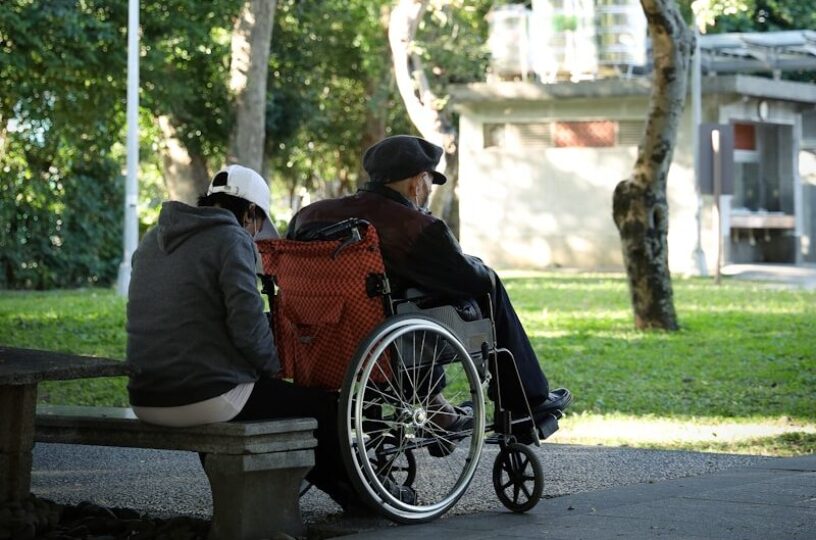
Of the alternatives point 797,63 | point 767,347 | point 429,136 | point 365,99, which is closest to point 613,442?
point 767,347

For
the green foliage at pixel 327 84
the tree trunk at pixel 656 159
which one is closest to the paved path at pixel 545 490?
the tree trunk at pixel 656 159

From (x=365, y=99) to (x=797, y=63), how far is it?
12.6 meters

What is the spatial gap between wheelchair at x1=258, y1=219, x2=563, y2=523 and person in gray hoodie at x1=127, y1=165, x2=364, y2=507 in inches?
13.1

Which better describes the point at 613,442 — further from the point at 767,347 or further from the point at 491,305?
the point at 767,347

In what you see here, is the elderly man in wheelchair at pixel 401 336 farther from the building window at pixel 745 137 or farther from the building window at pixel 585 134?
the building window at pixel 745 137

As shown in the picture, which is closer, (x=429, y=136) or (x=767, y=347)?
(x=767, y=347)

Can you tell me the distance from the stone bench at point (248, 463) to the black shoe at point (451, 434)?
670 millimetres

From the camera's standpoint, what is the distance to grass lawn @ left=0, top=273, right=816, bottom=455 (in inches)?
415

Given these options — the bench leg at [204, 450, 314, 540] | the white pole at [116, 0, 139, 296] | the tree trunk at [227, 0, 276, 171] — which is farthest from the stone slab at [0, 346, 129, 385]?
the tree trunk at [227, 0, 276, 171]

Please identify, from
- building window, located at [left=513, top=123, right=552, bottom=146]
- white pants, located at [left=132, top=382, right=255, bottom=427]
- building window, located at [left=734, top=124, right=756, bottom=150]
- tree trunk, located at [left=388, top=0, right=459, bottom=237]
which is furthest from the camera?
building window, located at [left=734, top=124, right=756, bottom=150]

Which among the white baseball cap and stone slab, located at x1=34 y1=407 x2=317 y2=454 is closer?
stone slab, located at x1=34 y1=407 x2=317 y2=454

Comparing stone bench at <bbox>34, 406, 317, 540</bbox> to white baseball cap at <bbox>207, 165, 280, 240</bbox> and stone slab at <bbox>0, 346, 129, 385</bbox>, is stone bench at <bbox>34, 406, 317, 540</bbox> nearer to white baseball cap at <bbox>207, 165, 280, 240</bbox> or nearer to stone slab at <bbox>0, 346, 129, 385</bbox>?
stone slab at <bbox>0, 346, 129, 385</bbox>

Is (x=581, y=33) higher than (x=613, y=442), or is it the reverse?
(x=581, y=33)

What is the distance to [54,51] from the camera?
24.5m
